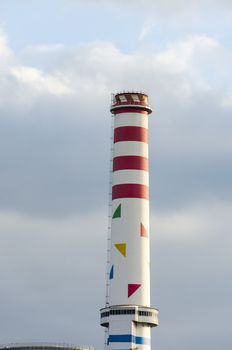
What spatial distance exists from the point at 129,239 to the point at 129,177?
7.12m

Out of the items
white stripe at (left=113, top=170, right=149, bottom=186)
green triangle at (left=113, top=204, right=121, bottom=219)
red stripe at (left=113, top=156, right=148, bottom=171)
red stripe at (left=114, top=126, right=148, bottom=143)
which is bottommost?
green triangle at (left=113, top=204, right=121, bottom=219)

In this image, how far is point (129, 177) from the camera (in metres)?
132

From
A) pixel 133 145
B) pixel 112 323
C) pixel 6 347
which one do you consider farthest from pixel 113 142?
pixel 6 347

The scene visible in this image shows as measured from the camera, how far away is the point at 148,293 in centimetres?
13062

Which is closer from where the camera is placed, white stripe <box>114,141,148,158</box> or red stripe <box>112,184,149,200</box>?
red stripe <box>112,184,149,200</box>

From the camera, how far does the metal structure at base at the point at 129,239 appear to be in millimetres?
129000

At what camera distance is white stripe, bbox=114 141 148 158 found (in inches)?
5212

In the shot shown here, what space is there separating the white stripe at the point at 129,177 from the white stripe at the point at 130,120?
230 inches

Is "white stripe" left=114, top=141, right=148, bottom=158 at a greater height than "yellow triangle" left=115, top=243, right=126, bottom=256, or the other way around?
"white stripe" left=114, top=141, right=148, bottom=158

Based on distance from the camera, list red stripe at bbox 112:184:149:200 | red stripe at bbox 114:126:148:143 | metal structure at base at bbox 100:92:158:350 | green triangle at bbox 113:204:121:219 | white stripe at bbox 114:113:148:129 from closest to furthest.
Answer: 1. metal structure at base at bbox 100:92:158:350
2. red stripe at bbox 112:184:149:200
3. green triangle at bbox 113:204:121:219
4. red stripe at bbox 114:126:148:143
5. white stripe at bbox 114:113:148:129

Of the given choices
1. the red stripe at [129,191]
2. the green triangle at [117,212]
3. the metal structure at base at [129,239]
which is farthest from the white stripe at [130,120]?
the green triangle at [117,212]

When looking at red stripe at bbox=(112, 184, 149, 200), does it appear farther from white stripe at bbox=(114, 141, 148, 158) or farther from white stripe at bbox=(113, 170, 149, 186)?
white stripe at bbox=(114, 141, 148, 158)

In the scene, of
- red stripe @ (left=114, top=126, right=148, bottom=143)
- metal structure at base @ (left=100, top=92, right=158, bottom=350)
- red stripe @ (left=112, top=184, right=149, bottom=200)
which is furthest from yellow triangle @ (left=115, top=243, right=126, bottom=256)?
red stripe @ (left=114, top=126, right=148, bottom=143)

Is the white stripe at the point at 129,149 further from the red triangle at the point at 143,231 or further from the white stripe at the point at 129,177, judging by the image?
the red triangle at the point at 143,231
